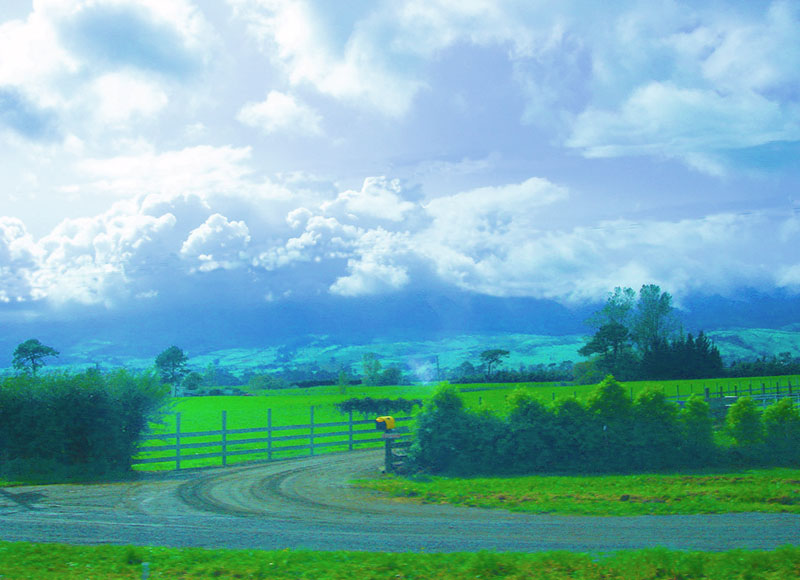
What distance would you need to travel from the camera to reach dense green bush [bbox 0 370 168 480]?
66.7ft

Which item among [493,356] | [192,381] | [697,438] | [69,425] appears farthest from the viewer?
[493,356]

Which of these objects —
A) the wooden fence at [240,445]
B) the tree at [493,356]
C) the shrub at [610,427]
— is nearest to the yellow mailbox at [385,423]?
the wooden fence at [240,445]

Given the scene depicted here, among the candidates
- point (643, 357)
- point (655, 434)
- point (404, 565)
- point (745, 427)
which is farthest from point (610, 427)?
point (643, 357)

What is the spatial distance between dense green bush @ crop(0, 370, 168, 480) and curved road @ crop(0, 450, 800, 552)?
2804mm

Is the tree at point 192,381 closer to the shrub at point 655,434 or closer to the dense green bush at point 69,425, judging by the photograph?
the dense green bush at point 69,425

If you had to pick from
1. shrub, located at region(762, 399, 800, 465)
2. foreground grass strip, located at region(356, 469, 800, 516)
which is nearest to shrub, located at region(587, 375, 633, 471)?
foreground grass strip, located at region(356, 469, 800, 516)

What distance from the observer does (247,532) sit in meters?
11.8

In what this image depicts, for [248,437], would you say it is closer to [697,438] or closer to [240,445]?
[240,445]

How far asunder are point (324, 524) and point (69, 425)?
1180 cm

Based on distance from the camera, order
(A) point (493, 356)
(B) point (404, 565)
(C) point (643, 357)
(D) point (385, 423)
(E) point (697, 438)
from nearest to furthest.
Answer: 1. (B) point (404, 565)
2. (E) point (697, 438)
3. (D) point (385, 423)
4. (C) point (643, 357)
5. (A) point (493, 356)

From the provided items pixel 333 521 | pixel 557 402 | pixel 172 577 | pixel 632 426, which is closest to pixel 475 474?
pixel 557 402

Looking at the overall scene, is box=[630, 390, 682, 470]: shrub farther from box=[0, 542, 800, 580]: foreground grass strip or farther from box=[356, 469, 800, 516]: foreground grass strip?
box=[0, 542, 800, 580]: foreground grass strip

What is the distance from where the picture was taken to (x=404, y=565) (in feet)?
28.8

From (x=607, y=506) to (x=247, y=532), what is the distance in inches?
273
